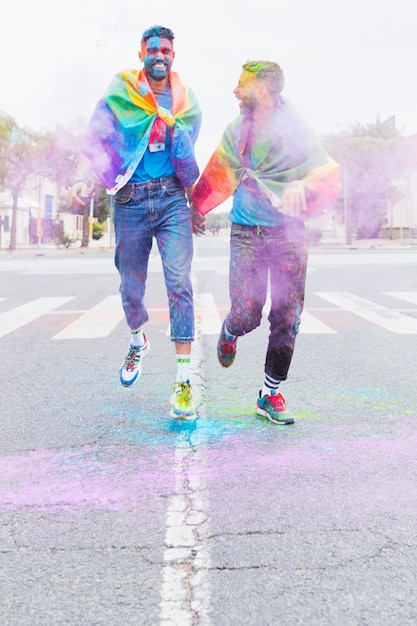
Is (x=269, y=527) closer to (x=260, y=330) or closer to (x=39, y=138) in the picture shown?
(x=260, y=330)

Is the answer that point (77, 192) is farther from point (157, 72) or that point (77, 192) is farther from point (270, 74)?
point (270, 74)

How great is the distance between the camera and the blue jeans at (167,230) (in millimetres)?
3869

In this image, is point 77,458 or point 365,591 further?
point 77,458

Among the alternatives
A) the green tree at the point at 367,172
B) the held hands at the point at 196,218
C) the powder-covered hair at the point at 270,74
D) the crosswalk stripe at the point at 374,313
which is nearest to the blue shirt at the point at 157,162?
the held hands at the point at 196,218

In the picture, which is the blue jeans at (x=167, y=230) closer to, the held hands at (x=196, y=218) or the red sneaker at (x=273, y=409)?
the held hands at (x=196, y=218)

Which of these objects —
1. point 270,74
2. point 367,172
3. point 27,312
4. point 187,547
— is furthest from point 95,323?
point 367,172

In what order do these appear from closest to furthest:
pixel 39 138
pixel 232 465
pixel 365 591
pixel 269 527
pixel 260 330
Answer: pixel 365 591 < pixel 269 527 < pixel 232 465 < pixel 260 330 < pixel 39 138

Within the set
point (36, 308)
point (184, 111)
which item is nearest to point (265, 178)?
point (184, 111)

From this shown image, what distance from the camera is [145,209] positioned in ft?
12.8

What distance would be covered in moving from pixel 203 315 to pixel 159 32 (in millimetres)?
5304

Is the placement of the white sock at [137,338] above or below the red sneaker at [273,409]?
above

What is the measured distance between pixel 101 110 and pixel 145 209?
55cm

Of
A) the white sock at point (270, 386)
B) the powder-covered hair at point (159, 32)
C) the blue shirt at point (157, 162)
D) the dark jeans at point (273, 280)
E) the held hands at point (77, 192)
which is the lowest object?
the white sock at point (270, 386)

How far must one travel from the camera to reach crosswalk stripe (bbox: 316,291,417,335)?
7.89 m
